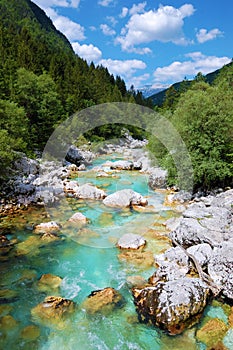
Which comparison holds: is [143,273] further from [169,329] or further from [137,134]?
[137,134]

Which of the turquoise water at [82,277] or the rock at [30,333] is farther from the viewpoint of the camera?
the rock at [30,333]

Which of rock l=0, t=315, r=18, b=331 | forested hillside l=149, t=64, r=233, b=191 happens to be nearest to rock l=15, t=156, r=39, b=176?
forested hillside l=149, t=64, r=233, b=191

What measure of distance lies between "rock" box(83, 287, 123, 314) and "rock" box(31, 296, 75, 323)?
1.73ft

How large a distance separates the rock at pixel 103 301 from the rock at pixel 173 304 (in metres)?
0.63

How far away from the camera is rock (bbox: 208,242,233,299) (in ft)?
29.2

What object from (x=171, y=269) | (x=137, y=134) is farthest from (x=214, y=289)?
(x=137, y=134)

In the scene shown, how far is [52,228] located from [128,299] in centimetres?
651

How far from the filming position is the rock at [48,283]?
9.66m

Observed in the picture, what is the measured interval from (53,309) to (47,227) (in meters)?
6.23

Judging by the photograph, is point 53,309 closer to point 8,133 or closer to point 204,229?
point 204,229

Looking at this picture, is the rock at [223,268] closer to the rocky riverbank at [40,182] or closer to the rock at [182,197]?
the rock at [182,197]

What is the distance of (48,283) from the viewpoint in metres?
9.93

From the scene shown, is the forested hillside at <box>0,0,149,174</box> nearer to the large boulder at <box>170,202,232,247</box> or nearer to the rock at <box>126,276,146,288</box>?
the rock at <box>126,276,146,288</box>

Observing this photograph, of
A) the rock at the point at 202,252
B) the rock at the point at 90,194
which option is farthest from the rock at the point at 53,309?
the rock at the point at 90,194
